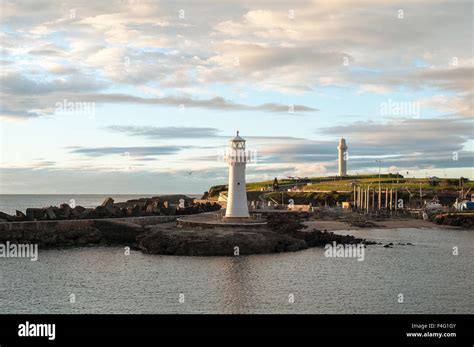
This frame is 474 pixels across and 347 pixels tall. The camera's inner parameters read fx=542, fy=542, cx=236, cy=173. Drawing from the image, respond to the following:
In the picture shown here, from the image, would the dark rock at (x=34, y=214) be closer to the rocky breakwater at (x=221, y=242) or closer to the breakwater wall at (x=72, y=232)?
the breakwater wall at (x=72, y=232)

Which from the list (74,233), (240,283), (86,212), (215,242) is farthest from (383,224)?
(240,283)

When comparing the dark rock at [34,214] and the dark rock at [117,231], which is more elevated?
the dark rock at [34,214]

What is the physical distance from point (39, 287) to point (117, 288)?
16.8ft

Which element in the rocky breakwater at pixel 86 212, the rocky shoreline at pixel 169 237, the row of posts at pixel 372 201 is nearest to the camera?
the rocky shoreline at pixel 169 237

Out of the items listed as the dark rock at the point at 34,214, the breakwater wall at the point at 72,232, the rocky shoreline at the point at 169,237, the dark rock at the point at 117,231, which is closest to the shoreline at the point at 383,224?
the rocky shoreline at the point at 169,237

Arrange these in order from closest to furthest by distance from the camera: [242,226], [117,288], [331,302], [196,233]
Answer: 1. [331,302]
2. [117,288]
3. [196,233]
4. [242,226]

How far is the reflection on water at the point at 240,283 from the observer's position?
94.9ft

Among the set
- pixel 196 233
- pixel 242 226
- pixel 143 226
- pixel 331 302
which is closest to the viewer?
pixel 331 302

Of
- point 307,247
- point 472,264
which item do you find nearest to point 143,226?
point 307,247

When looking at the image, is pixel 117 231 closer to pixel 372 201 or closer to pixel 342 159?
pixel 372 201

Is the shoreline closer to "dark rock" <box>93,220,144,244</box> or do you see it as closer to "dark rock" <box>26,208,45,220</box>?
"dark rock" <box>93,220,144,244</box>
